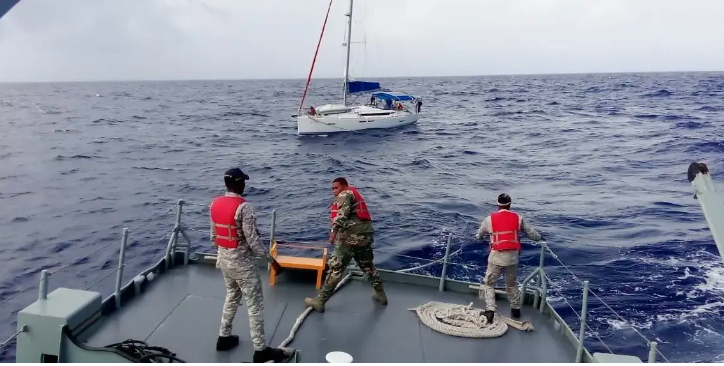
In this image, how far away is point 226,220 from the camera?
5.21 metres

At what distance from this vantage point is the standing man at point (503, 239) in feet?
21.2

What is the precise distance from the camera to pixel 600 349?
30.6ft

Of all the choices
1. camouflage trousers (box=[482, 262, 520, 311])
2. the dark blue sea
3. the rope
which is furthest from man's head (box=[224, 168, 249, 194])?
camouflage trousers (box=[482, 262, 520, 311])

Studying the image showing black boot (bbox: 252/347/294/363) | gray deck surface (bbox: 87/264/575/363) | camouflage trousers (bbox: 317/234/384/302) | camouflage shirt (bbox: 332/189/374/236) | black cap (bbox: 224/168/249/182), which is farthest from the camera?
camouflage trousers (bbox: 317/234/384/302)

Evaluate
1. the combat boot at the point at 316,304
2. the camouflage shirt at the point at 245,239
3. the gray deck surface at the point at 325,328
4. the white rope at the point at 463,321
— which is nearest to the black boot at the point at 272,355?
the gray deck surface at the point at 325,328

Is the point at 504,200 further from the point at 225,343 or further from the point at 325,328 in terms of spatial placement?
the point at 225,343

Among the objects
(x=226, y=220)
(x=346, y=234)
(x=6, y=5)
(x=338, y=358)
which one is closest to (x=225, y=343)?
(x=226, y=220)

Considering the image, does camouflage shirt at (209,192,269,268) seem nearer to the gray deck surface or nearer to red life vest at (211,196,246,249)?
red life vest at (211,196,246,249)

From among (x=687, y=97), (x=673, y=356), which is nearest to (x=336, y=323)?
(x=673, y=356)

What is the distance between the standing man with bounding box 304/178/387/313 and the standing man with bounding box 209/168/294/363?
1282mm

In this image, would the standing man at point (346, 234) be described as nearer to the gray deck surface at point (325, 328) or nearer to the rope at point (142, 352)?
the gray deck surface at point (325, 328)

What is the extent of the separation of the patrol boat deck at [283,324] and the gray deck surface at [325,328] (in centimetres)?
1

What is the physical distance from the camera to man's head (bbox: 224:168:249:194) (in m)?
5.12

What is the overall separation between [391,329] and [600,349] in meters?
4.76
